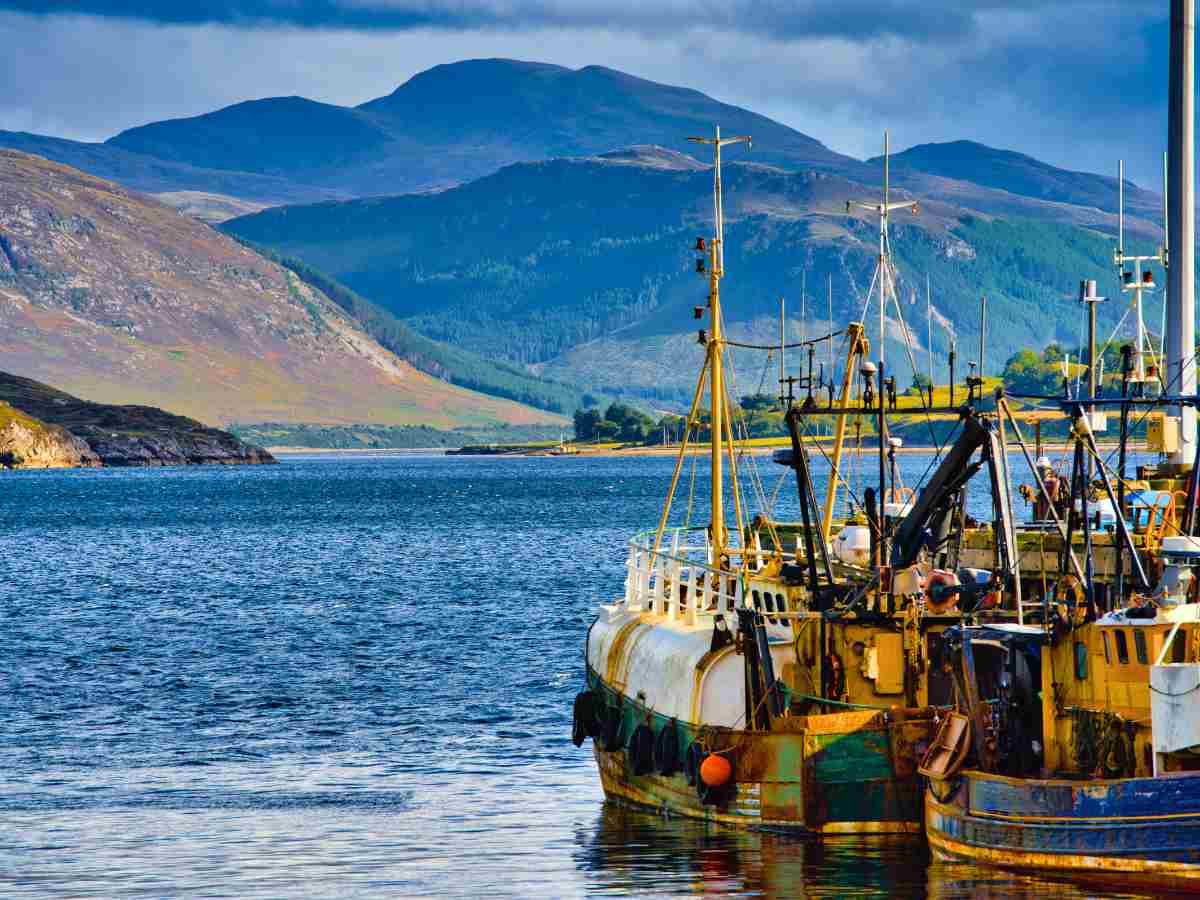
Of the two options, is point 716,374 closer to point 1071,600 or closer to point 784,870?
point 1071,600

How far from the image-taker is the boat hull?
3688 cm

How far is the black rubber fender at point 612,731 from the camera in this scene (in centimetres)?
4488

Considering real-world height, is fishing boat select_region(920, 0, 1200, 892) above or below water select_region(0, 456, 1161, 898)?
above

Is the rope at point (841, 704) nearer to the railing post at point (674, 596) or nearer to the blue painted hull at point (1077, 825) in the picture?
the blue painted hull at point (1077, 825)

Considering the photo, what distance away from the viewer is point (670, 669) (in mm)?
42406

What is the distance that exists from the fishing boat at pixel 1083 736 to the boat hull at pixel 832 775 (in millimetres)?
1174

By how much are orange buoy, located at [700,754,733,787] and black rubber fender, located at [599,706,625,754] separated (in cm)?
620

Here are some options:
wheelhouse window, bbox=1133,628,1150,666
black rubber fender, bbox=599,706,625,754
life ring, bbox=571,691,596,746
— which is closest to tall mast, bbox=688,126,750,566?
life ring, bbox=571,691,596,746

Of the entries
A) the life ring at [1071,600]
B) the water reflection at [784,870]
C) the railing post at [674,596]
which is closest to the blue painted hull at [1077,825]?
the water reflection at [784,870]

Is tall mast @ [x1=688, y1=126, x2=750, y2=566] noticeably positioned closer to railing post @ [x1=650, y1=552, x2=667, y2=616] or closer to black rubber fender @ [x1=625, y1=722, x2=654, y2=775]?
railing post @ [x1=650, y1=552, x2=667, y2=616]

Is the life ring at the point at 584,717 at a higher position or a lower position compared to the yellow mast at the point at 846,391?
lower

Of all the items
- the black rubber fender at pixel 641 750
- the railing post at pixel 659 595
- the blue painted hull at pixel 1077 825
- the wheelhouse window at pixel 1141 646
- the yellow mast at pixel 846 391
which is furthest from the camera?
the yellow mast at pixel 846 391

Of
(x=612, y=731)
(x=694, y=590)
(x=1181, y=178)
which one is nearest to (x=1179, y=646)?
(x=612, y=731)

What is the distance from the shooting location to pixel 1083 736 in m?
34.2
